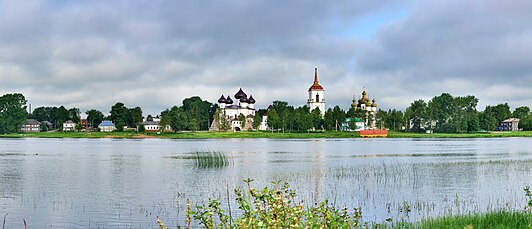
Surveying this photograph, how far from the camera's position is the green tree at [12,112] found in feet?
506

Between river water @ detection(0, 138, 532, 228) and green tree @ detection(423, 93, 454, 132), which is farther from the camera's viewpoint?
green tree @ detection(423, 93, 454, 132)

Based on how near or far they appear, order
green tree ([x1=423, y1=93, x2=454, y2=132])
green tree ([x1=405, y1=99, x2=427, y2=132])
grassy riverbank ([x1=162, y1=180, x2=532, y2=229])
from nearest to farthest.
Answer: grassy riverbank ([x1=162, y1=180, x2=532, y2=229])
green tree ([x1=423, y1=93, x2=454, y2=132])
green tree ([x1=405, y1=99, x2=427, y2=132])

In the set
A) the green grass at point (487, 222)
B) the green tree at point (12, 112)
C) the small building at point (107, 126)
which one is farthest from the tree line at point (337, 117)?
the green grass at point (487, 222)

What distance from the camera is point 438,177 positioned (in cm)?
3338

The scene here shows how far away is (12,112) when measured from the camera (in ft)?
513

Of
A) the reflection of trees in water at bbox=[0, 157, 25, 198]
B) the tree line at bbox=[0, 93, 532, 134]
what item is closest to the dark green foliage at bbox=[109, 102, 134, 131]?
the tree line at bbox=[0, 93, 532, 134]

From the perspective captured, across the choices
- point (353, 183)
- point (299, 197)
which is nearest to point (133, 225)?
point (299, 197)

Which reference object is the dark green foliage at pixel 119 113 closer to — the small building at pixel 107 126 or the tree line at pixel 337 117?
the tree line at pixel 337 117

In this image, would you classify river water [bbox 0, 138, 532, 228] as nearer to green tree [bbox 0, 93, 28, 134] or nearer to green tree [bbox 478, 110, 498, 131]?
green tree [bbox 0, 93, 28, 134]

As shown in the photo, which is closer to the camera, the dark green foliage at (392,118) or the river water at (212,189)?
the river water at (212,189)

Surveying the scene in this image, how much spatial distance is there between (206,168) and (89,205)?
17.1 metres

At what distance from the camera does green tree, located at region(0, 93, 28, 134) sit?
154 meters

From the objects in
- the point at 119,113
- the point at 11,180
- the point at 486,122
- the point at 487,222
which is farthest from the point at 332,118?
the point at 487,222

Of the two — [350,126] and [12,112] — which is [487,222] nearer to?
[350,126]
